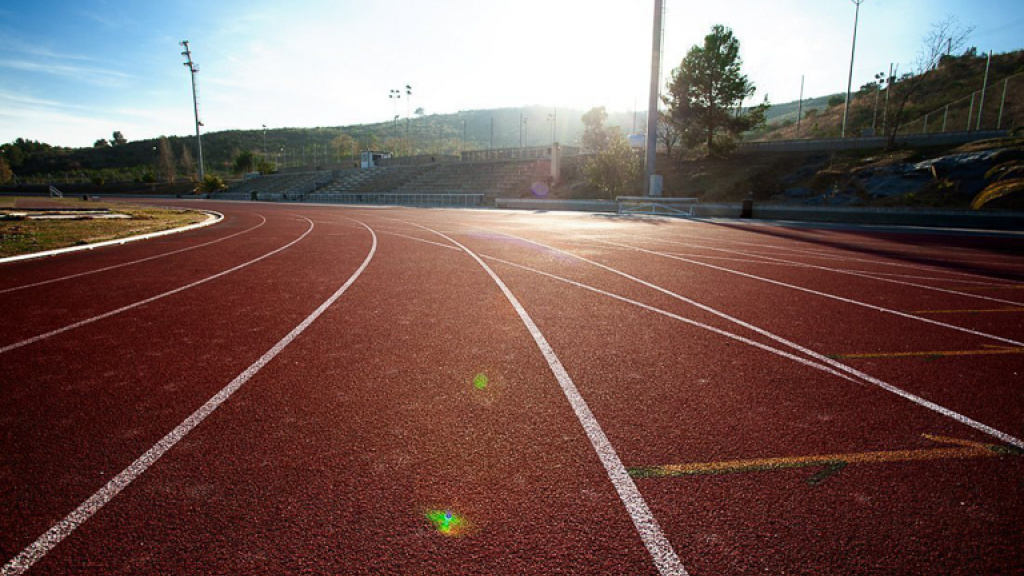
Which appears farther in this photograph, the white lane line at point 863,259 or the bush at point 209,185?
the bush at point 209,185

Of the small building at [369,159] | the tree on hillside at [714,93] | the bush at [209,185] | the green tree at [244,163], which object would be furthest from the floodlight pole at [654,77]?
the green tree at [244,163]

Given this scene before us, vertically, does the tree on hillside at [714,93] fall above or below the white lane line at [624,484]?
above

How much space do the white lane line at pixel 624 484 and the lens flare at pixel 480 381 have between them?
625 mm

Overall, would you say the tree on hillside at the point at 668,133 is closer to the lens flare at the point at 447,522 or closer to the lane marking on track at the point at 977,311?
the lane marking on track at the point at 977,311

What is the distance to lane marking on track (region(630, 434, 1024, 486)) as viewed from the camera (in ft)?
9.22

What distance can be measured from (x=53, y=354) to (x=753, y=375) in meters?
6.70

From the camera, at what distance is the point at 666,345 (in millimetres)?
5102

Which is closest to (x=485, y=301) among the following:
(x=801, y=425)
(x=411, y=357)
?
(x=411, y=357)

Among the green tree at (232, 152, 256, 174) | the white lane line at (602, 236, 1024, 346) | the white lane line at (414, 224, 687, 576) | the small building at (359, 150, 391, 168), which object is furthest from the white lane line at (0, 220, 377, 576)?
the green tree at (232, 152, 256, 174)

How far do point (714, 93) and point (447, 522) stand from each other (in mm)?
48222

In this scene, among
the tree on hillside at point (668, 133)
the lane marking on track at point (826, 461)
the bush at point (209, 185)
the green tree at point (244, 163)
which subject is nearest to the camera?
the lane marking on track at point (826, 461)

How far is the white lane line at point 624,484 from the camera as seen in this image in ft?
7.12

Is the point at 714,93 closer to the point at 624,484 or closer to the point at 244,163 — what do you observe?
the point at 624,484

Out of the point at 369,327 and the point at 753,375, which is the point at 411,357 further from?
the point at 753,375
